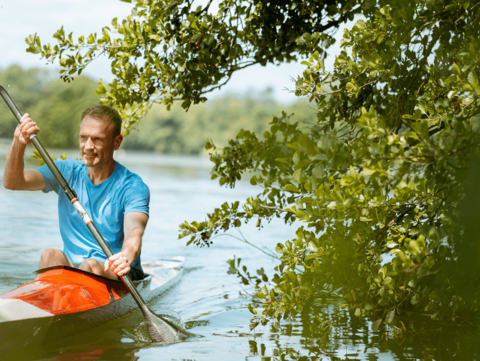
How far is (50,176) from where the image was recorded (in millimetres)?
3965

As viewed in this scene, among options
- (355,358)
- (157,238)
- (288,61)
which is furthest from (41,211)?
(355,358)

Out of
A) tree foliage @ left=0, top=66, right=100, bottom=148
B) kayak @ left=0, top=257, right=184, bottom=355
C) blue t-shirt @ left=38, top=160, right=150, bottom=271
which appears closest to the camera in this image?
kayak @ left=0, top=257, right=184, bottom=355

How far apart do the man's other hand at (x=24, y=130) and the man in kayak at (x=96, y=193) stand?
35 centimetres

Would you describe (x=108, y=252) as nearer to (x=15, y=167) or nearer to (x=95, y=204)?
(x=95, y=204)

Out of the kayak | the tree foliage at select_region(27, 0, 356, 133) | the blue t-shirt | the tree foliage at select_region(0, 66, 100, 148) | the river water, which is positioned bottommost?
the river water

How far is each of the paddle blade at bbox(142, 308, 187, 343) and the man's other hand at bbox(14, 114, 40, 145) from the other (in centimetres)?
160

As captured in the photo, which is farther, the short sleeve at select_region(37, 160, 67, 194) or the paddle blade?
the short sleeve at select_region(37, 160, 67, 194)

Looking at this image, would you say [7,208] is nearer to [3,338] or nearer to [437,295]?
[3,338]

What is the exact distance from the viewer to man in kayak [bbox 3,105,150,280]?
3.77 m

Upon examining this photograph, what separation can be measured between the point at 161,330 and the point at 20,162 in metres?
1.68

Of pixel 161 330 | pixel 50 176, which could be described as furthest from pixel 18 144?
pixel 161 330

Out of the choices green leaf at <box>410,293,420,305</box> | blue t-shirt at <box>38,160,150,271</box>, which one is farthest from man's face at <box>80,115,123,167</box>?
green leaf at <box>410,293,420,305</box>

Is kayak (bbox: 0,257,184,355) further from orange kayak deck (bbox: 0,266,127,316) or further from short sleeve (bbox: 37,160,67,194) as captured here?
short sleeve (bbox: 37,160,67,194)

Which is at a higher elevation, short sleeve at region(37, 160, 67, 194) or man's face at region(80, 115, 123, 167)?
man's face at region(80, 115, 123, 167)
